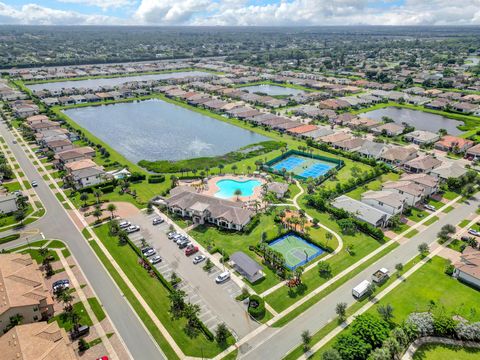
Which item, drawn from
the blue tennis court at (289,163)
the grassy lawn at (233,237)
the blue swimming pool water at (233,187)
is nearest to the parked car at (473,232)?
the grassy lawn at (233,237)

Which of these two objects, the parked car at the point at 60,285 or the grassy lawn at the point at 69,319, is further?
the parked car at the point at 60,285

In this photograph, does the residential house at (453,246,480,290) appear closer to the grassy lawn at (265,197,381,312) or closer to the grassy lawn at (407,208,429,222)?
the grassy lawn at (265,197,381,312)

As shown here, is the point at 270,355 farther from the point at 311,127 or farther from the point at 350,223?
the point at 311,127

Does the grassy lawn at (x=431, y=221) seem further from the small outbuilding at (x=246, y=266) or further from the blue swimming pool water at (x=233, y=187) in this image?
the small outbuilding at (x=246, y=266)

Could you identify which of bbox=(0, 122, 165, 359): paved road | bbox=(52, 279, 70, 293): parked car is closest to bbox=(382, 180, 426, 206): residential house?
bbox=(0, 122, 165, 359): paved road

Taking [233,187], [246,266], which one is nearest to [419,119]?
[233,187]

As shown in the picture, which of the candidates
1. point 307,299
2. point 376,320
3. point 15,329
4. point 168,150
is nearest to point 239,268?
point 307,299
